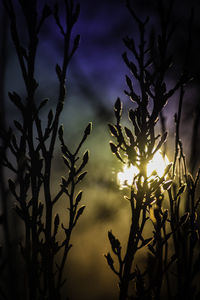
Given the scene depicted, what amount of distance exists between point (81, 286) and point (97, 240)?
308cm

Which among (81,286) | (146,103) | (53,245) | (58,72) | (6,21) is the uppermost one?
(6,21)

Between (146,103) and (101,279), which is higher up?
(146,103)

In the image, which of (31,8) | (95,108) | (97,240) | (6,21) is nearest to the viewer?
(31,8)

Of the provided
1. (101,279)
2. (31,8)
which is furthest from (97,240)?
(31,8)

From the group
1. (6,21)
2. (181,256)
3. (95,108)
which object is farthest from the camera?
(95,108)

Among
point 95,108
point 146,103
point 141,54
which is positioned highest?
point 95,108

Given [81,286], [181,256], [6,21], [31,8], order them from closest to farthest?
1. [31,8]
2. [181,256]
3. [6,21]
4. [81,286]

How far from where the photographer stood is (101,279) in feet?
25.1

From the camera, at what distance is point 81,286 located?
28.1 ft

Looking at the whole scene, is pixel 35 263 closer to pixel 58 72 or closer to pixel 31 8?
pixel 58 72

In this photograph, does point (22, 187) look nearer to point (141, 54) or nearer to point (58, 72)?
point (58, 72)

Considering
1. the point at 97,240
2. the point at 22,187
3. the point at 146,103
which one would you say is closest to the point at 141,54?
A: the point at 146,103

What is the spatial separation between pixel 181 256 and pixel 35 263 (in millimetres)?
774

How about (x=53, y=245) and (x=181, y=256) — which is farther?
(x=181, y=256)
